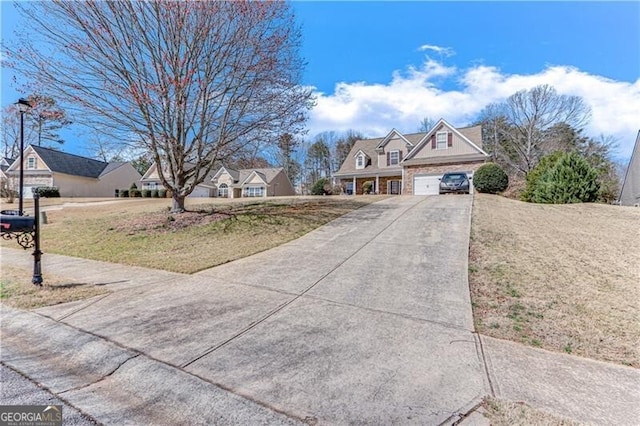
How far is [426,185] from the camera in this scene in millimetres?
23688

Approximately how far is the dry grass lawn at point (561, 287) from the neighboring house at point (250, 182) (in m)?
31.2

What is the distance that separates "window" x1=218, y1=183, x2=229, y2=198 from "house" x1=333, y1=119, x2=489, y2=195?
17467 millimetres

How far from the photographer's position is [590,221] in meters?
10.4

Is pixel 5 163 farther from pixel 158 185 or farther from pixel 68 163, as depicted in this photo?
pixel 158 185

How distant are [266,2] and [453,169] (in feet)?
58.3

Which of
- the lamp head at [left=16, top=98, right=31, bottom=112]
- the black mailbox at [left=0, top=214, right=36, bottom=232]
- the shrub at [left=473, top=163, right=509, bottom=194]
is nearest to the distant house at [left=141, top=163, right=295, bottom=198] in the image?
the shrub at [left=473, top=163, right=509, bottom=194]

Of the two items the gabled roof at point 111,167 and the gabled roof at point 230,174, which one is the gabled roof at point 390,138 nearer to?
the gabled roof at point 230,174

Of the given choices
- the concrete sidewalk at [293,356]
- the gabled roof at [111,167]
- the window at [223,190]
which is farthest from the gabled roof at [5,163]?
the concrete sidewalk at [293,356]

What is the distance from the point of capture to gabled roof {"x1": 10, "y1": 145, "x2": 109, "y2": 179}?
103ft

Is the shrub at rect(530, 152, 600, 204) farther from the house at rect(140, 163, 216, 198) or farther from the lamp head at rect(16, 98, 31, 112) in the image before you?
the house at rect(140, 163, 216, 198)

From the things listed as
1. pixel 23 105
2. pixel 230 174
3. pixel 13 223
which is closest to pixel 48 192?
pixel 230 174

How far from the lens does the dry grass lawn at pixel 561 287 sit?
11.4 ft

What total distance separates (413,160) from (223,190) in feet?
85.1

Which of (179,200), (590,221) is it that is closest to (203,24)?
(179,200)
